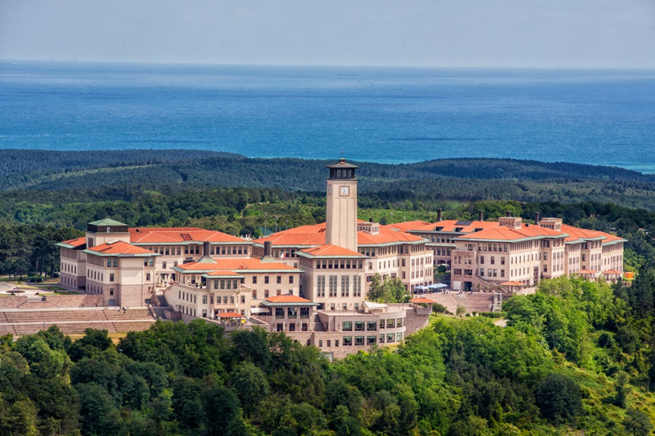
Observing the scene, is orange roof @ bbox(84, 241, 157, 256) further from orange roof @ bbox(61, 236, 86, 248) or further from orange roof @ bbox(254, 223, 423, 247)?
orange roof @ bbox(254, 223, 423, 247)

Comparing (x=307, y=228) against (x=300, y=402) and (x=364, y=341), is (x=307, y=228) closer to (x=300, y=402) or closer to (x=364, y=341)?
(x=364, y=341)

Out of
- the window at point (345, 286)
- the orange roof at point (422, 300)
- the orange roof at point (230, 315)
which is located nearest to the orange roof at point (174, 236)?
the window at point (345, 286)

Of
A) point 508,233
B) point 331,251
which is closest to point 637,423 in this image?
point 331,251

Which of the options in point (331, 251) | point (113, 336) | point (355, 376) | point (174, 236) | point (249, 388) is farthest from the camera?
point (174, 236)

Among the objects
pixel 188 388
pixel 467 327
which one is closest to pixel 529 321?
pixel 467 327

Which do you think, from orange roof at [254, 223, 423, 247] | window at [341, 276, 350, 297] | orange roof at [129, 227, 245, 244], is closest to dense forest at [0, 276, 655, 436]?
window at [341, 276, 350, 297]

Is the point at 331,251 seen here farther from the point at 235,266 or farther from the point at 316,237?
the point at 316,237
